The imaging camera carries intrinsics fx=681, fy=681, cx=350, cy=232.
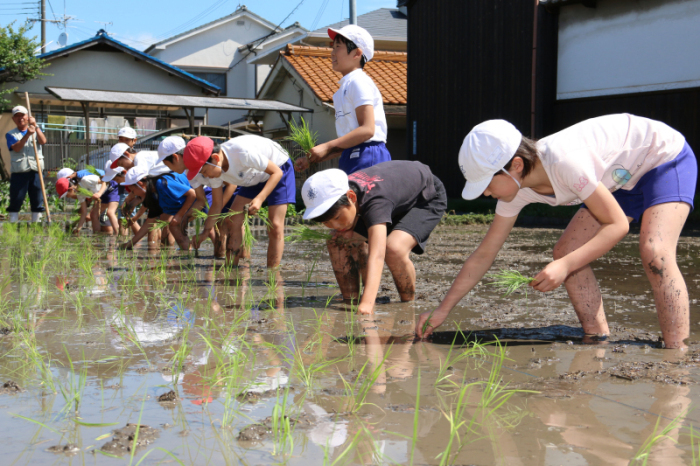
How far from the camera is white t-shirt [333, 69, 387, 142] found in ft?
13.0

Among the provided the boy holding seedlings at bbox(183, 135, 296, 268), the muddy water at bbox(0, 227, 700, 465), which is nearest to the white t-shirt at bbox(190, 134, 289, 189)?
the boy holding seedlings at bbox(183, 135, 296, 268)

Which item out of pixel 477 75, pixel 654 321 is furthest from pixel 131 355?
pixel 477 75

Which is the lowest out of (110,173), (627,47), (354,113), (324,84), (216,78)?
(110,173)

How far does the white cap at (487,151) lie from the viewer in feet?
8.00

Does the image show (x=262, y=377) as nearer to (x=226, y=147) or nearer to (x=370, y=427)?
(x=370, y=427)

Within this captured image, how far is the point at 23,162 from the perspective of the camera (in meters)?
8.95

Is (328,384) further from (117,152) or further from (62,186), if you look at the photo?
(62,186)

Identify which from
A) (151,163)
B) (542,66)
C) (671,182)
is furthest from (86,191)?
(542,66)

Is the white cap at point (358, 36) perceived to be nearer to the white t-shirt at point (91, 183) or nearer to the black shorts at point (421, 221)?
the black shorts at point (421, 221)

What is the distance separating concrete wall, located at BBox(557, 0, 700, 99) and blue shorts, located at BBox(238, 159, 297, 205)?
25.4ft

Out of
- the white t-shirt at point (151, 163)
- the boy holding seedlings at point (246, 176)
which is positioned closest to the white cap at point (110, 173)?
the white t-shirt at point (151, 163)

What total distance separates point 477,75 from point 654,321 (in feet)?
36.8

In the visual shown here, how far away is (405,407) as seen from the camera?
200 cm

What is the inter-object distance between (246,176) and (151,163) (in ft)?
8.44
